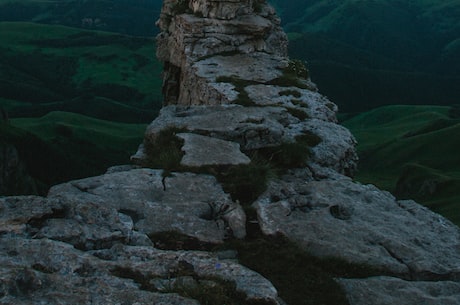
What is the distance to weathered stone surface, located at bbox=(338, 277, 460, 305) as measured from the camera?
8.60 m

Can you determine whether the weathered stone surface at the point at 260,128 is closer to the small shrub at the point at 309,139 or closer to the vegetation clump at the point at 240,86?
the small shrub at the point at 309,139

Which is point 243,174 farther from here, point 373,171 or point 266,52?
point 373,171

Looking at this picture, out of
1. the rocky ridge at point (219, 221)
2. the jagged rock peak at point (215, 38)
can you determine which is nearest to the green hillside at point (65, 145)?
the jagged rock peak at point (215, 38)

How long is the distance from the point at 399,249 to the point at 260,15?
18394 mm

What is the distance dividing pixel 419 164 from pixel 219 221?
79844 millimetres

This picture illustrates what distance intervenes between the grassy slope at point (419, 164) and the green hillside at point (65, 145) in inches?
2698

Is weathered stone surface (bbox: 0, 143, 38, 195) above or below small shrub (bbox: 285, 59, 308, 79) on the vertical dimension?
below

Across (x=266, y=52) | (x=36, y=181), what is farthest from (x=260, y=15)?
(x=36, y=181)

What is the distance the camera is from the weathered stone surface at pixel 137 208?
29.3ft

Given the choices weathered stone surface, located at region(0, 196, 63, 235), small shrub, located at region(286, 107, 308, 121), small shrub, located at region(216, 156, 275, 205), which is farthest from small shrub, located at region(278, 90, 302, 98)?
weathered stone surface, located at region(0, 196, 63, 235)

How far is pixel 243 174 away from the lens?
12.2 meters

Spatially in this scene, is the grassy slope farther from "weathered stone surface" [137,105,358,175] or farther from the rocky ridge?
the rocky ridge

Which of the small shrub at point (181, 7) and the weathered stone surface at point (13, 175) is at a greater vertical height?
the small shrub at point (181, 7)

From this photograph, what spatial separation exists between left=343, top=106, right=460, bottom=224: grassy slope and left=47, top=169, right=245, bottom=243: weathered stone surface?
38.6 meters
